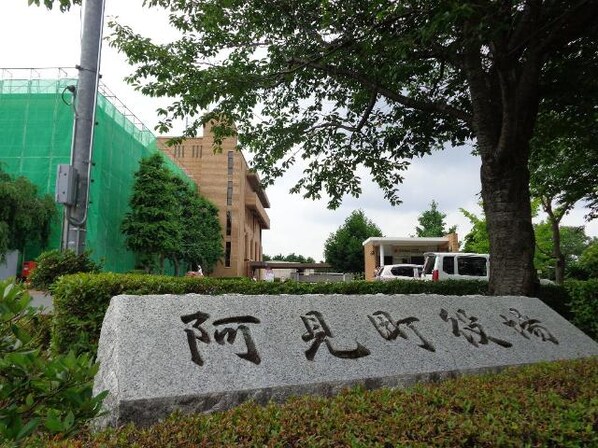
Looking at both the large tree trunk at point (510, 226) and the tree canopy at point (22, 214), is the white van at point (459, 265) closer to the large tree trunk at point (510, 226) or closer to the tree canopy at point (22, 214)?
the large tree trunk at point (510, 226)

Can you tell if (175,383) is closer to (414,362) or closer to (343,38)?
(414,362)

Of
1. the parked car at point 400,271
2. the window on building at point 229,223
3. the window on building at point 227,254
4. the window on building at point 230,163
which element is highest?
the window on building at point 230,163

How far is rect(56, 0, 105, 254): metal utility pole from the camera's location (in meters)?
5.23

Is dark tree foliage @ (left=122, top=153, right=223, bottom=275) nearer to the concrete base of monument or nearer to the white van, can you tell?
the white van

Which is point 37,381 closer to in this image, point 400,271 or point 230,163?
point 400,271

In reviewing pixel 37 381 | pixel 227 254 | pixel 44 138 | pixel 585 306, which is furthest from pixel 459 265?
pixel 227 254

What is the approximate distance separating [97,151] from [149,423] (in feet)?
61.2

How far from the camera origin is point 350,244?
46.1 meters

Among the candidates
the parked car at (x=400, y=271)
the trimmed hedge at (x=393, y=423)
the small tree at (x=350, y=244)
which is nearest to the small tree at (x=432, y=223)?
the small tree at (x=350, y=244)

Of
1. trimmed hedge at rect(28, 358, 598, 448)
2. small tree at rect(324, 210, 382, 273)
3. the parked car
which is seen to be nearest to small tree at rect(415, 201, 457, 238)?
small tree at rect(324, 210, 382, 273)

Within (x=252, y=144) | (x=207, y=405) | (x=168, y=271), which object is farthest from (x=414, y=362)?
(x=168, y=271)

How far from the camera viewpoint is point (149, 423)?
10.1 ft

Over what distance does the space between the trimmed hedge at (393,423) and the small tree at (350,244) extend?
141 ft

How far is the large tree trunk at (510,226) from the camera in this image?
7172 mm
